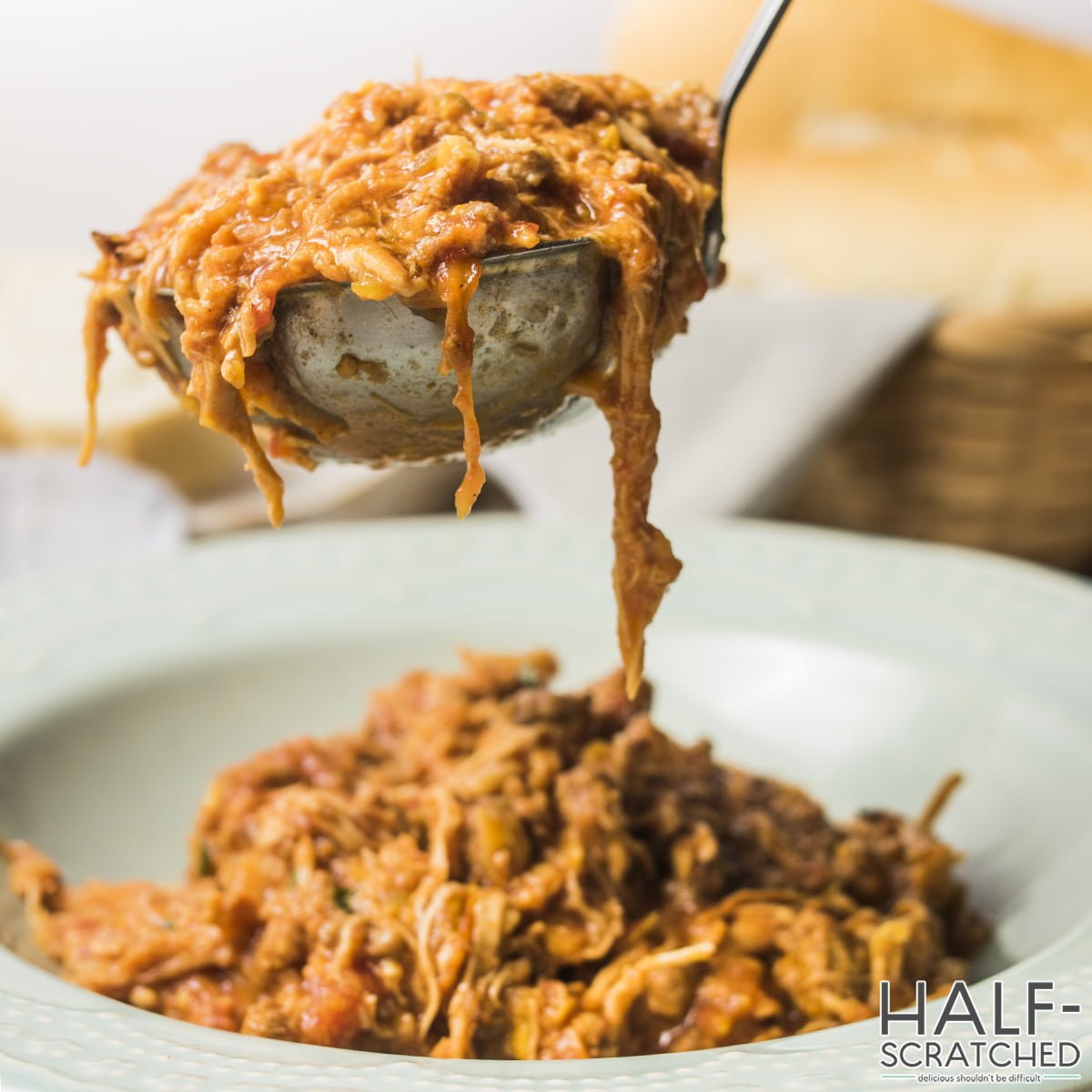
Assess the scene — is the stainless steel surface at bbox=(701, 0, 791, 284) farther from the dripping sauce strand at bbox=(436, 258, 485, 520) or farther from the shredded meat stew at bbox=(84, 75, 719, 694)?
the dripping sauce strand at bbox=(436, 258, 485, 520)

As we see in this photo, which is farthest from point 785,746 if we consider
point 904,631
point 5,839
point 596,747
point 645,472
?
point 5,839

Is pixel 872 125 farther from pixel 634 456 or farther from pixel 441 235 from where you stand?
pixel 441 235

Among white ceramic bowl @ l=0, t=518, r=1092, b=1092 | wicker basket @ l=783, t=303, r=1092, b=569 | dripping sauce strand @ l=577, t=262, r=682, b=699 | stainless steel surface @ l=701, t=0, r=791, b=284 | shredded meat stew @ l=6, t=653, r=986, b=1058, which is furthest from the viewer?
wicker basket @ l=783, t=303, r=1092, b=569

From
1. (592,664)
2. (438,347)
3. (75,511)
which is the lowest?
(592,664)

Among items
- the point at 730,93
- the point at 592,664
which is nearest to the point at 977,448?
the point at 592,664

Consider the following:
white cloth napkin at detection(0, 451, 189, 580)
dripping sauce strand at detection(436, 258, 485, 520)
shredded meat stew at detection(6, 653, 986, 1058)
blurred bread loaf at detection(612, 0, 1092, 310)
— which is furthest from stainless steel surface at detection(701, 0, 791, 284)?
blurred bread loaf at detection(612, 0, 1092, 310)

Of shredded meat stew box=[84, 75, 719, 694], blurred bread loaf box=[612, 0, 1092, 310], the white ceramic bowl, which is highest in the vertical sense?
shredded meat stew box=[84, 75, 719, 694]

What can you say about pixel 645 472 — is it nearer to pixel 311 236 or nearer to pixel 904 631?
pixel 311 236

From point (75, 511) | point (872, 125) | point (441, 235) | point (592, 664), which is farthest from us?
point (872, 125)
